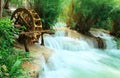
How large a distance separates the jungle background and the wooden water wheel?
592 mm

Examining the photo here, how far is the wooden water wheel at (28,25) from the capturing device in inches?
411

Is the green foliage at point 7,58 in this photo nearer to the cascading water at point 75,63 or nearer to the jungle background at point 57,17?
the jungle background at point 57,17

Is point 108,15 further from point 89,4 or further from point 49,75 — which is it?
point 49,75

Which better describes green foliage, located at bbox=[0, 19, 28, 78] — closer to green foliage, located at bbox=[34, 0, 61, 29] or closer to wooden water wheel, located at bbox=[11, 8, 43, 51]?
wooden water wheel, located at bbox=[11, 8, 43, 51]

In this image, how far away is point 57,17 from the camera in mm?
14117

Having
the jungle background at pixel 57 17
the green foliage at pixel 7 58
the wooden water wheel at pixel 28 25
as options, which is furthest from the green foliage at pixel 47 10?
the green foliage at pixel 7 58

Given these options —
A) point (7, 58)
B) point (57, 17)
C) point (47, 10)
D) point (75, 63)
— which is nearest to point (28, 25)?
point (47, 10)

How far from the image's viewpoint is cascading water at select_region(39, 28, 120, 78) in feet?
33.7

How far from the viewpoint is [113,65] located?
43.2ft

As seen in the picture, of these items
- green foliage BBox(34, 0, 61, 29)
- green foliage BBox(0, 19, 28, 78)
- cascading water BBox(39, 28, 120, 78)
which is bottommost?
cascading water BBox(39, 28, 120, 78)

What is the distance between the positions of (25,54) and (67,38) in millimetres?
7976

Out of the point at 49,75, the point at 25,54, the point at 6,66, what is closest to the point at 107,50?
the point at 49,75

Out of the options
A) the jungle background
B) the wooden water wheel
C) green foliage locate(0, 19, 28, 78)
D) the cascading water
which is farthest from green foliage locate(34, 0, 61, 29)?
green foliage locate(0, 19, 28, 78)

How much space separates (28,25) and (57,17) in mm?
3409
